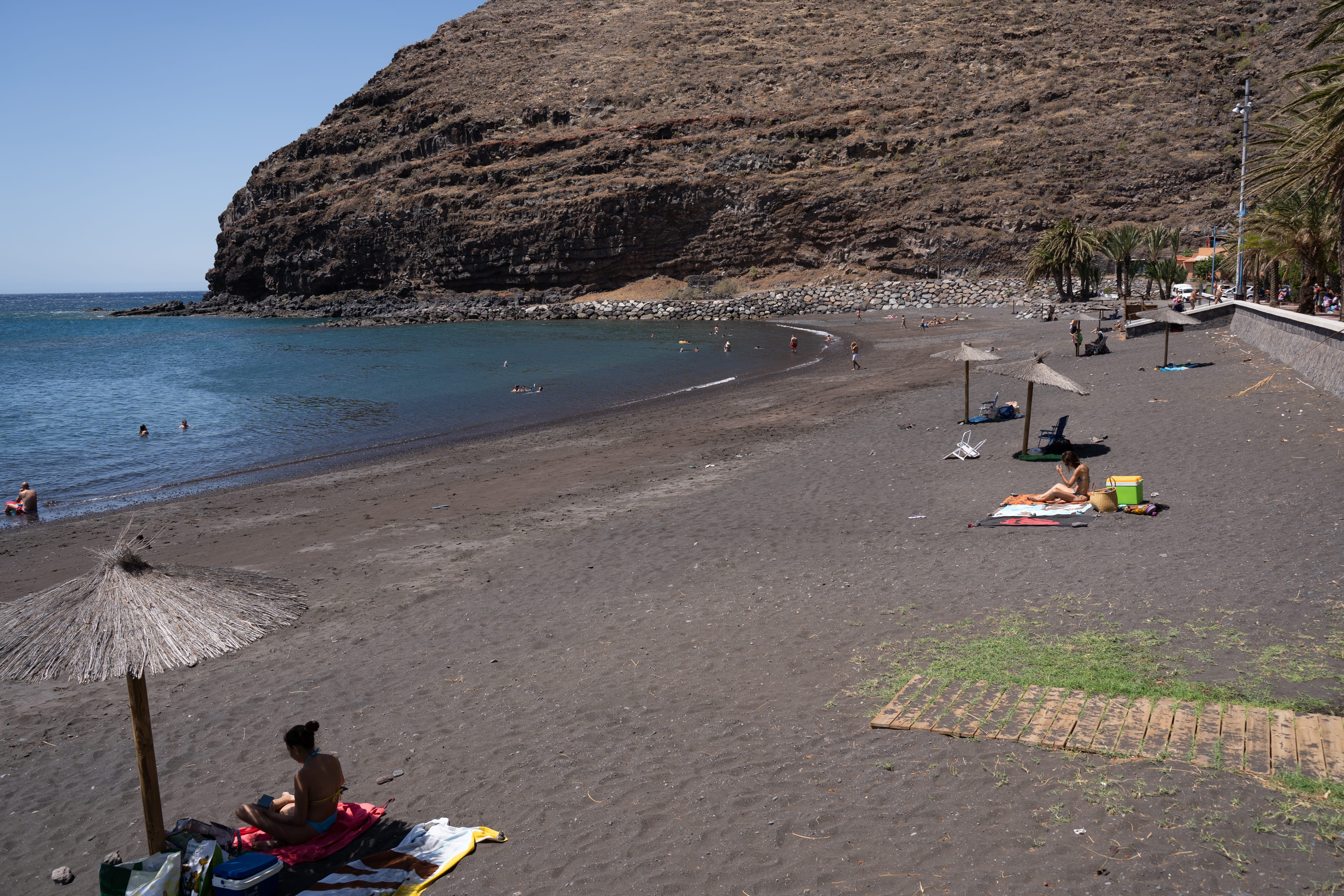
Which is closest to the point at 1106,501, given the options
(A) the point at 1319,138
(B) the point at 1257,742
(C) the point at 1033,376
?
(C) the point at 1033,376

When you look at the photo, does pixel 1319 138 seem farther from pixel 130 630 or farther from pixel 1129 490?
pixel 130 630

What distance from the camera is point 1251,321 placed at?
79.8ft

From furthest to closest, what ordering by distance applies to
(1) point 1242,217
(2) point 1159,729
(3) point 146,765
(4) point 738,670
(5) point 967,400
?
(1) point 1242,217, (5) point 967,400, (4) point 738,670, (2) point 1159,729, (3) point 146,765

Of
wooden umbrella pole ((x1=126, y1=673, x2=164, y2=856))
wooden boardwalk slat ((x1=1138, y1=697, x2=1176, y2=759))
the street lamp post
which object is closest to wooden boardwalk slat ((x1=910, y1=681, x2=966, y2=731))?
wooden boardwalk slat ((x1=1138, y1=697, x2=1176, y2=759))

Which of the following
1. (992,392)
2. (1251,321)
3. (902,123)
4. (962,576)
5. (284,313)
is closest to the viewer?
(962,576)

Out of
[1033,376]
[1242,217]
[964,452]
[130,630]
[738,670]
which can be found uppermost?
[1242,217]

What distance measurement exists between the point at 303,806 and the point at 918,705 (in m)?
4.33

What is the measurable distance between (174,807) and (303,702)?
59.7 inches

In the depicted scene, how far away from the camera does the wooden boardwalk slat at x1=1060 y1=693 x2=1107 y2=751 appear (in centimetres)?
541

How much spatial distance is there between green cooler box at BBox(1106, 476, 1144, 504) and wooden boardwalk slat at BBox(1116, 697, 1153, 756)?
5.46 metres

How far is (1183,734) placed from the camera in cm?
539

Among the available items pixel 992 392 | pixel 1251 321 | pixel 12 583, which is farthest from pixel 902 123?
pixel 12 583

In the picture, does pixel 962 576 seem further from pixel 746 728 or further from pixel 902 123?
pixel 902 123

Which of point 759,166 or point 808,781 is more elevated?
point 759,166
